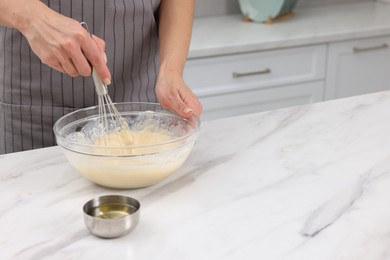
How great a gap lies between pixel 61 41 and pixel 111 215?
319mm

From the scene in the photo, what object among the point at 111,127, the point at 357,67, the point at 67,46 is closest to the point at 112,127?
the point at 111,127

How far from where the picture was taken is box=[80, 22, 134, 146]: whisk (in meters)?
1.34

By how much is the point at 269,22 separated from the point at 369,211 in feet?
5.77

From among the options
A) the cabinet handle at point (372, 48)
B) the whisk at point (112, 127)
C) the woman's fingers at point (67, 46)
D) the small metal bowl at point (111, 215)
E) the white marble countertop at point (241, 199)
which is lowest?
the cabinet handle at point (372, 48)

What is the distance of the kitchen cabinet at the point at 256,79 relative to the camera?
8.44ft

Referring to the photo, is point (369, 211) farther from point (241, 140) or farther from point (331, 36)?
point (331, 36)

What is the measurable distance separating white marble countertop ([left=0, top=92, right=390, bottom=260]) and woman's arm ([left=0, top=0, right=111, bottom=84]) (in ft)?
0.72

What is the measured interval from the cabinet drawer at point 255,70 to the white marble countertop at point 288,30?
34 mm

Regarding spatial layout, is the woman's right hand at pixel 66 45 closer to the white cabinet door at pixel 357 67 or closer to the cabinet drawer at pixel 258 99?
the cabinet drawer at pixel 258 99

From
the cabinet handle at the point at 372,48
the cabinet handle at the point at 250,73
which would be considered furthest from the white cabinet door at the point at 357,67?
the cabinet handle at the point at 250,73

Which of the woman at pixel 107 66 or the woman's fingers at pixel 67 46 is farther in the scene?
the woman at pixel 107 66

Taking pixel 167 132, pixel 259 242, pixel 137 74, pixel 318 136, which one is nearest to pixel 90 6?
pixel 137 74

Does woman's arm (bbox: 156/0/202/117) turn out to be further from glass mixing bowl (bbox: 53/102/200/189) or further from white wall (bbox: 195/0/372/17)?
white wall (bbox: 195/0/372/17)

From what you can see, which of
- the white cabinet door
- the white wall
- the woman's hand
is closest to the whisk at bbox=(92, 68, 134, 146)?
the woman's hand
